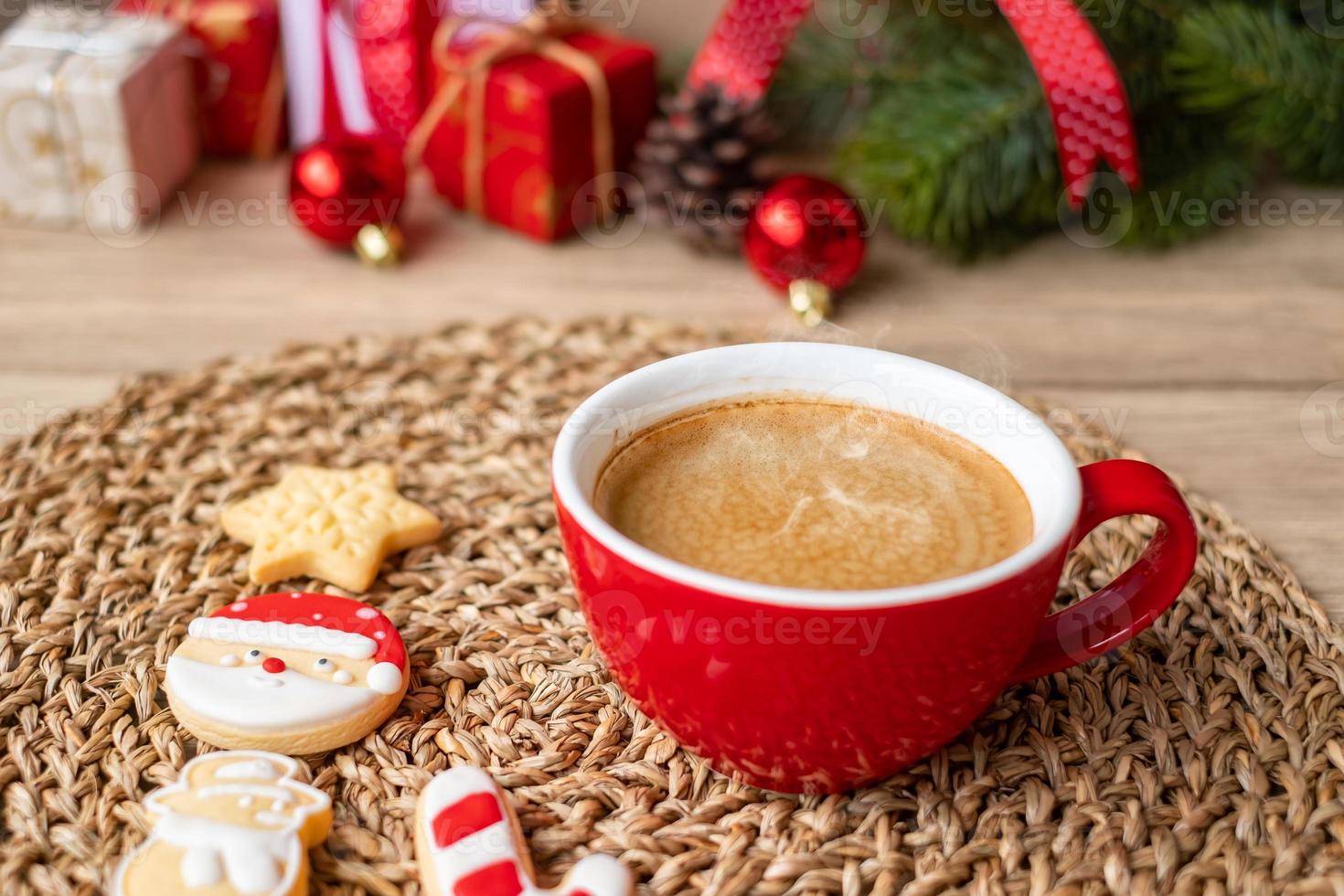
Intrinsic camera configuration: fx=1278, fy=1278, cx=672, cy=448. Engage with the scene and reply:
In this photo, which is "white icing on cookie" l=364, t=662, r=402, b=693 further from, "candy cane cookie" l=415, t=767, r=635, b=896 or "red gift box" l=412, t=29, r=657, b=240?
"red gift box" l=412, t=29, r=657, b=240

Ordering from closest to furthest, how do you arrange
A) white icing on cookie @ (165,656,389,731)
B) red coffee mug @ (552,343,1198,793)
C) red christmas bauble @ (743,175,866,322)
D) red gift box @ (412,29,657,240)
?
red coffee mug @ (552,343,1198,793) → white icing on cookie @ (165,656,389,731) → red christmas bauble @ (743,175,866,322) → red gift box @ (412,29,657,240)

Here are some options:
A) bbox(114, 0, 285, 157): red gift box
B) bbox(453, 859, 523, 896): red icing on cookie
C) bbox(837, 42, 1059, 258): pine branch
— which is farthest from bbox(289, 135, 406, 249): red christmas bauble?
bbox(453, 859, 523, 896): red icing on cookie

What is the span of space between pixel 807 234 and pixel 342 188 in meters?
0.49

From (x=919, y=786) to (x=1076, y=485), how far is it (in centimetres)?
21

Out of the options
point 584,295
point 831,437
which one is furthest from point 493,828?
point 584,295

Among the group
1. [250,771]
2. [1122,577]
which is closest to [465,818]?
[250,771]

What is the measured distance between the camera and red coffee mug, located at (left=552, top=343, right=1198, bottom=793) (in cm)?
63

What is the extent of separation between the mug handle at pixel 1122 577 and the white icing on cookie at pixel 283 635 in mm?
404

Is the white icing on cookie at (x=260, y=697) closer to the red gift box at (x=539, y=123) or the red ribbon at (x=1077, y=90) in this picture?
the red gift box at (x=539, y=123)

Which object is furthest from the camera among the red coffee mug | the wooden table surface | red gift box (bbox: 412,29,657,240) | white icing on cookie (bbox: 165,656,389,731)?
red gift box (bbox: 412,29,657,240)

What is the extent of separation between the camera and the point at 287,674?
Result: 2.57 ft

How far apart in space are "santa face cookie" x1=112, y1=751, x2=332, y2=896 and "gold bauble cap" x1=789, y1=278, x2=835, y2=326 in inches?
28.7

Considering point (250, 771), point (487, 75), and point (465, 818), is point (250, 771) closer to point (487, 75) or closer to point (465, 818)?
point (465, 818)

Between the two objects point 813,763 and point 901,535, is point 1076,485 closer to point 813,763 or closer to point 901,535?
point 901,535
